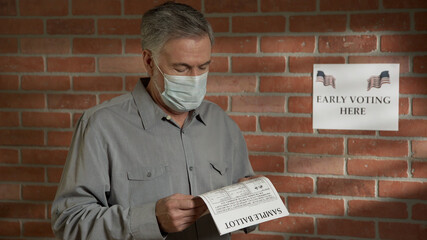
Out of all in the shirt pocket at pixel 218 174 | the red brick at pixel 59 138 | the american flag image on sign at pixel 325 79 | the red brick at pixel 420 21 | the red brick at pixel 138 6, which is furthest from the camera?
the red brick at pixel 59 138

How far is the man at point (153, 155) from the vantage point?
1.39m

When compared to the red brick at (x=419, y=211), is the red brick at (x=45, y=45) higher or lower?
higher

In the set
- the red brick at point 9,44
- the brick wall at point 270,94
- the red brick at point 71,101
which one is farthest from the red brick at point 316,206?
the red brick at point 9,44

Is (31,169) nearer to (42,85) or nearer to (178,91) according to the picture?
A: (42,85)

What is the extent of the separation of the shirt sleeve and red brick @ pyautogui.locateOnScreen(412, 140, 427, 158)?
1255mm

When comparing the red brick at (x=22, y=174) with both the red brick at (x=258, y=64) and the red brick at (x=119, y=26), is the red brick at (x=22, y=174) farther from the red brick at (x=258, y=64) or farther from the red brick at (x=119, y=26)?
the red brick at (x=258, y=64)

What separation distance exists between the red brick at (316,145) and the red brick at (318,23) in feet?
1.63

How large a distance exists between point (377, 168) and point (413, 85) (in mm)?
400

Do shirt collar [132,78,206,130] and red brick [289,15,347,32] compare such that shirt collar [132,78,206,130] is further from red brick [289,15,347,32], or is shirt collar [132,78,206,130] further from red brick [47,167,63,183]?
red brick [47,167,63,183]

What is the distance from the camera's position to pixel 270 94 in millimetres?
2154

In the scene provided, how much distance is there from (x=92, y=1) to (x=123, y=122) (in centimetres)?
95

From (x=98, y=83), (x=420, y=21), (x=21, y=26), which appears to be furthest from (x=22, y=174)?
(x=420, y=21)

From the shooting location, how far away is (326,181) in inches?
84.3

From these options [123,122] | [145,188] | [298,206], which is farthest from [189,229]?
[298,206]
